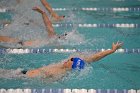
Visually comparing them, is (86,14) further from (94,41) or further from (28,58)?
(28,58)

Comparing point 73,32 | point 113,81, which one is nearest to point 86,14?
point 73,32

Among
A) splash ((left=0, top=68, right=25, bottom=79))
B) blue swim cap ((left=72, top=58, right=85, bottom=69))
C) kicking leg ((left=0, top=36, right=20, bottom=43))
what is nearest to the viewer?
blue swim cap ((left=72, top=58, right=85, bottom=69))

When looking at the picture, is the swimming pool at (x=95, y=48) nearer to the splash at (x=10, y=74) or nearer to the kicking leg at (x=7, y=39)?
the splash at (x=10, y=74)

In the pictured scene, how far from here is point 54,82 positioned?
419 centimetres

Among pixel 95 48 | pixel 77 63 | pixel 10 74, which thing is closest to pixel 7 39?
pixel 10 74

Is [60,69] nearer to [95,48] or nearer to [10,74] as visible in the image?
[10,74]

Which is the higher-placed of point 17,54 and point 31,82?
point 17,54

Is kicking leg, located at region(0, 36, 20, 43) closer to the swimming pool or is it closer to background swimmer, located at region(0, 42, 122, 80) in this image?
the swimming pool

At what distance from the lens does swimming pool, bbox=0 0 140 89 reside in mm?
4352

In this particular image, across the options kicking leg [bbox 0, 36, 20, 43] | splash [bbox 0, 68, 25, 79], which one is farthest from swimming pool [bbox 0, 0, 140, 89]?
kicking leg [bbox 0, 36, 20, 43]

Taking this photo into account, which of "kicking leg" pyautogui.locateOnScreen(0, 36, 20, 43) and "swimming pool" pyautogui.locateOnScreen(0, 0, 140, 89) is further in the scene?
"kicking leg" pyautogui.locateOnScreen(0, 36, 20, 43)

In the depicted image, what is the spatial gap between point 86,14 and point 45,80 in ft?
13.5

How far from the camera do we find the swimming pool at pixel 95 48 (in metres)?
4.35

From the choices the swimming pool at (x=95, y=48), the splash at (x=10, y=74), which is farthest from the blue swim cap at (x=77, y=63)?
the splash at (x=10, y=74)
